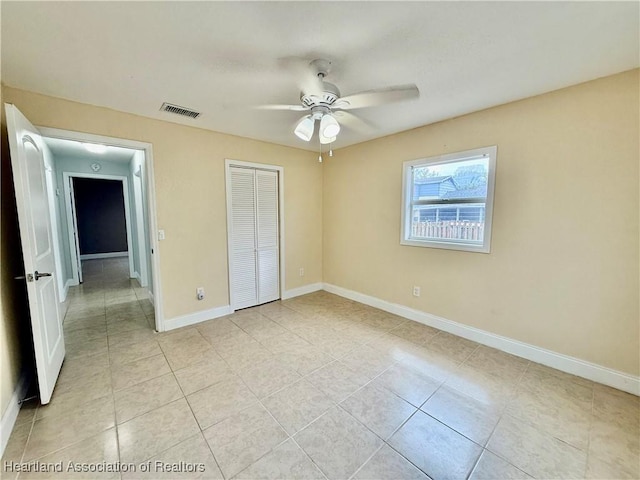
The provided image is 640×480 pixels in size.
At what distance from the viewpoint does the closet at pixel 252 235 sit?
137 inches

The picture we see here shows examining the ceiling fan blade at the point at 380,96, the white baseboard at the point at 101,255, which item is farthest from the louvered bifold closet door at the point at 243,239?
the white baseboard at the point at 101,255

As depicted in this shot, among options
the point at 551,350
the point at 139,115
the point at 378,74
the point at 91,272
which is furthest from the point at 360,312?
the point at 91,272

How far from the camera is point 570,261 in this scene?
2158 millimetres

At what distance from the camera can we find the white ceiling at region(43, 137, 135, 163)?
389cm

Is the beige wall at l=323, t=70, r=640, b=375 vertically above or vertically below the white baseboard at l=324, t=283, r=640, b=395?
above

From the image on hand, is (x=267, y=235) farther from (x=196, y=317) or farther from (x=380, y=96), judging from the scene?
(x=380, y=96)

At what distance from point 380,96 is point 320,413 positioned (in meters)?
2.14

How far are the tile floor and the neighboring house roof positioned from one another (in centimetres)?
156

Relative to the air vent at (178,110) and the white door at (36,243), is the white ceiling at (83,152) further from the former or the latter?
the white door at (36,243)

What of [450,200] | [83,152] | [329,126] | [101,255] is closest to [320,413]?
[329,126]

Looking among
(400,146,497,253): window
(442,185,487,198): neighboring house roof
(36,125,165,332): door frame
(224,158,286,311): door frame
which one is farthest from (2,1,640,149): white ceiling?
(224,158,286,311): door frame

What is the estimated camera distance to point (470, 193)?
276 centimetres

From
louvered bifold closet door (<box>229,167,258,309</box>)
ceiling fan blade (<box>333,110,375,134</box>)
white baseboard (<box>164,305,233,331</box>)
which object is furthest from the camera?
louvered bifold closet door (<box>229,167,258,309</box>)

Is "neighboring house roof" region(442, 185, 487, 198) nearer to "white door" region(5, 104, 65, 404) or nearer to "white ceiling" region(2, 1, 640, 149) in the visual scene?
"white ceiling" region(2, 1, 640, 149)
